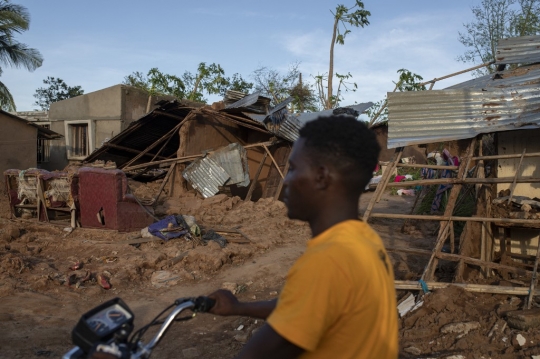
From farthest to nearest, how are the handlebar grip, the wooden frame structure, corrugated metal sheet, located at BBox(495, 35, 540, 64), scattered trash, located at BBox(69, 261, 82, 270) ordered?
scattered trash, located at BBox(69, 261, 82, 270) → corrugated metal sheet, located at BBox(495, 35, 540, 64) → the wooden frame structure → the handlebar grip

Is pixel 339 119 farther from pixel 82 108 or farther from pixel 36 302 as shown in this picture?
pixel 82 108

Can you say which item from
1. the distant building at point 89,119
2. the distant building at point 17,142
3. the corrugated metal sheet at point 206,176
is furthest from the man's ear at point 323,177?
the distant building at point 89,119

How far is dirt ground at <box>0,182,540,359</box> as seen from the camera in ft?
15.6

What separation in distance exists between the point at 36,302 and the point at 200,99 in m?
16.0

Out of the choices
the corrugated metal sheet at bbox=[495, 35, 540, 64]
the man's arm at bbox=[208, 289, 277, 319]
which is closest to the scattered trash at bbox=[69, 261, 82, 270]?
the man's arm at bbox=[208, 289, 277, 319]

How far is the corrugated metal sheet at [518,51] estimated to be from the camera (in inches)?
287

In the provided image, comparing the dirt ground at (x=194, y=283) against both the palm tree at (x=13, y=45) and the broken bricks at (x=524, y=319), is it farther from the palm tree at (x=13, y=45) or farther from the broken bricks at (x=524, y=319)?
the palm tree at (x=13, y=45)

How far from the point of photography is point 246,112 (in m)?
12.6

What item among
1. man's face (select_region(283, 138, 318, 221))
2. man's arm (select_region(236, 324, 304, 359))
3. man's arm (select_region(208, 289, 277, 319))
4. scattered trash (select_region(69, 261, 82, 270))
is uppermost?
man's face (select_region(283, 138, 318, 221))

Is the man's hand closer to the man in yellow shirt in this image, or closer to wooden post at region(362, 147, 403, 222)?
the man in yellow shirt

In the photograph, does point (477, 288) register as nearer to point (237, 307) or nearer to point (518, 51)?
point (237, 307)

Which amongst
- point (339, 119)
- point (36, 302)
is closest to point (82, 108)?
point (36, 302)

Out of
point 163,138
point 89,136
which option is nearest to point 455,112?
point 163,138

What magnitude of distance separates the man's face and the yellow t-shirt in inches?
4.7
